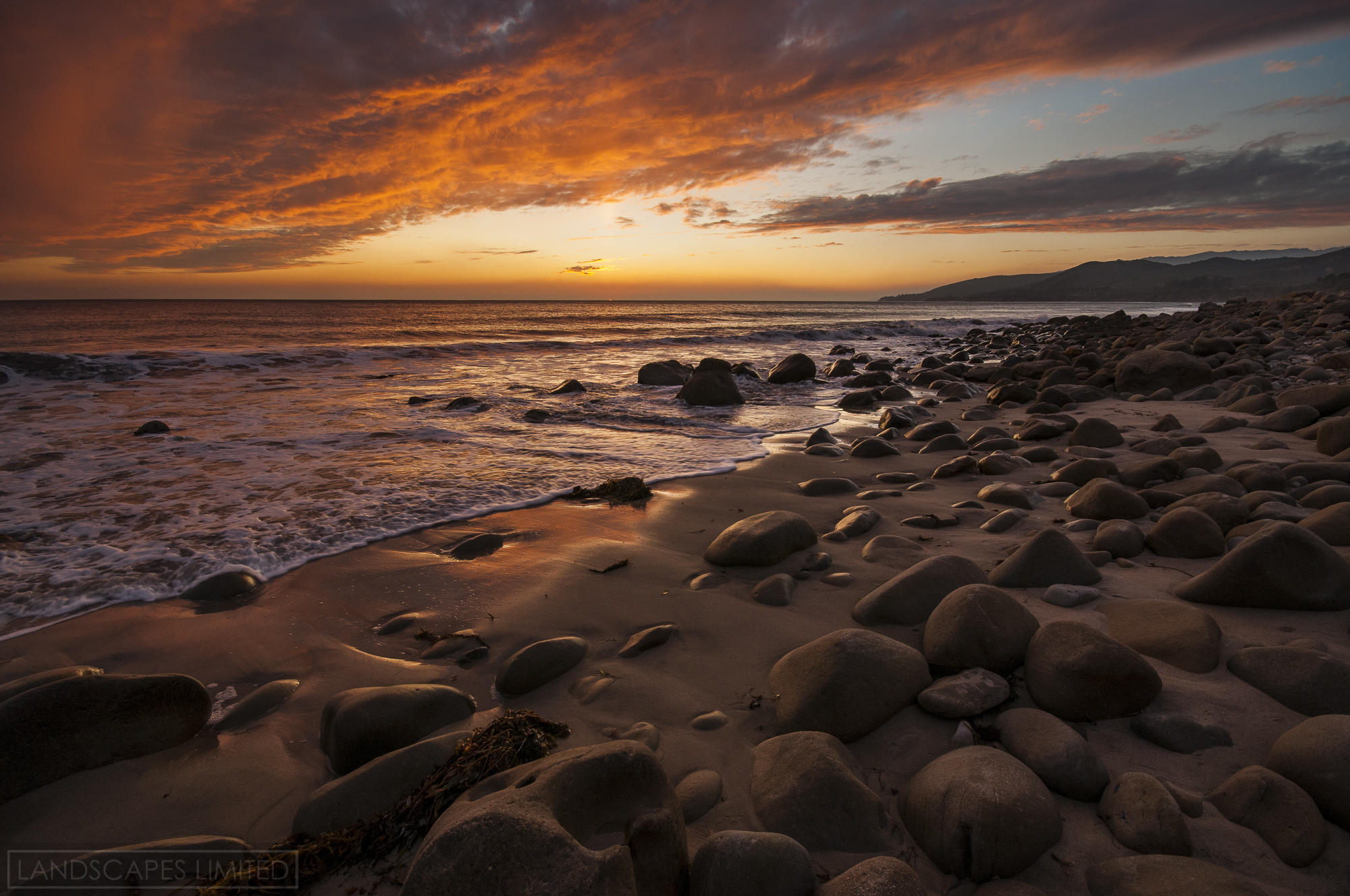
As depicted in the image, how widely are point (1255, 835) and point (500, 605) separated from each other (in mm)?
2796

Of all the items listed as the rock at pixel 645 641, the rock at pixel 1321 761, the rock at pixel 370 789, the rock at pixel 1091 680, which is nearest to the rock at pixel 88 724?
the rock at pixel 370 789

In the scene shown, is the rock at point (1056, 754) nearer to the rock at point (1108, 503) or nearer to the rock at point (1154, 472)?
the rock at point (1108, 503)

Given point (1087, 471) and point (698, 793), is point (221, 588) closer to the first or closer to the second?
point (698, 793)

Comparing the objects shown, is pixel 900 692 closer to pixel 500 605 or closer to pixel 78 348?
pixel 500 605

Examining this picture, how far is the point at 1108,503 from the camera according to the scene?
Answer: 3445 millimetres

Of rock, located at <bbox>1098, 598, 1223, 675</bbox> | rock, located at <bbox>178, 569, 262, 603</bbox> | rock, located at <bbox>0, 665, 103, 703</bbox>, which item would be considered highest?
rock, located at <bbox>1098, 598, 1223, 675</bbox>

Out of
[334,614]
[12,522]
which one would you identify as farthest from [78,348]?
[334,614]

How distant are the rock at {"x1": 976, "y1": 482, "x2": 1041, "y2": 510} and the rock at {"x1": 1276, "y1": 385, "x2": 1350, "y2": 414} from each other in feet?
12.5

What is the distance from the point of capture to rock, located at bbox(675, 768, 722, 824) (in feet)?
5.36

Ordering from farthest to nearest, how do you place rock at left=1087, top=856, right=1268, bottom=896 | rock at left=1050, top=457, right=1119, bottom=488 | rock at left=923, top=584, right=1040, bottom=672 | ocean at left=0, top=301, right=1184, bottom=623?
rock at left=1050, top=457, right=1119, bottom=488
ocean at left=0, top=301, right=1184, bottom=623
rock at left=923, top=584, right=1040, bottom=672
rock at left=1087, top=856, right=1268, bottom=896

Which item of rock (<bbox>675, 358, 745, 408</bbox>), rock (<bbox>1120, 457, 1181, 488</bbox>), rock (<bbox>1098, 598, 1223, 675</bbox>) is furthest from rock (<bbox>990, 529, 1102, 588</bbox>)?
rock (<bbox>675, 358, 745, 408</bbox>)

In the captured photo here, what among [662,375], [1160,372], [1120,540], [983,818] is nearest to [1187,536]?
[1120,540]

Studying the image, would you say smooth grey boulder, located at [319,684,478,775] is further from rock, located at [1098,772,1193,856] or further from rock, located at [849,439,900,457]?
rock, located at [849,439,900,457]

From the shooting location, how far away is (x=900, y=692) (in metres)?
1.94
